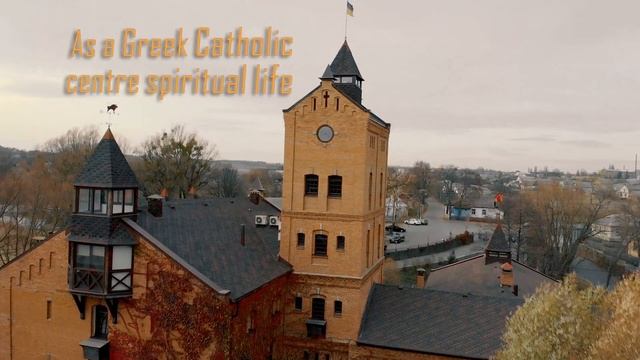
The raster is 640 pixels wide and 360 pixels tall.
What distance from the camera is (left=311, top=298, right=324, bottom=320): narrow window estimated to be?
2430 cm

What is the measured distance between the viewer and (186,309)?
18656 mm

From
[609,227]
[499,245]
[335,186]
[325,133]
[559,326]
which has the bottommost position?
[609,227]

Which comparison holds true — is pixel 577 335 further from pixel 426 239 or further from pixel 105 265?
pixel 426 239

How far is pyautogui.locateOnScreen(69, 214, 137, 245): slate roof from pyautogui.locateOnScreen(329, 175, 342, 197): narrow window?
945 centimetres

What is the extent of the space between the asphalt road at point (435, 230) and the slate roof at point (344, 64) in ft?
137


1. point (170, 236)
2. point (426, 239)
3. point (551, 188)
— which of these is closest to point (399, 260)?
point (426, 239)

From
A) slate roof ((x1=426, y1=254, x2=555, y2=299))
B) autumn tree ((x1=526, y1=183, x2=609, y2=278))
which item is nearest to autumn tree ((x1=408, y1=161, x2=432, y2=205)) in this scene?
autumn tree ((x1=526, y1=183, x2=609, y2=278))

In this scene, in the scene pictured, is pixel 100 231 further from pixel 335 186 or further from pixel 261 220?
pixel 335 186

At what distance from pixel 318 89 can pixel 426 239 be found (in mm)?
52914

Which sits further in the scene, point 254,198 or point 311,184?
point 254,198

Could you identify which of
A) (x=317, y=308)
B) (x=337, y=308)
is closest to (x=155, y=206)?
(x=317, y=308)

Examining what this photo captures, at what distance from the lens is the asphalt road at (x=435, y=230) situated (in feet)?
228

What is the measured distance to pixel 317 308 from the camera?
24.4 metres

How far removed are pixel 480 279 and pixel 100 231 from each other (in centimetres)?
2503
